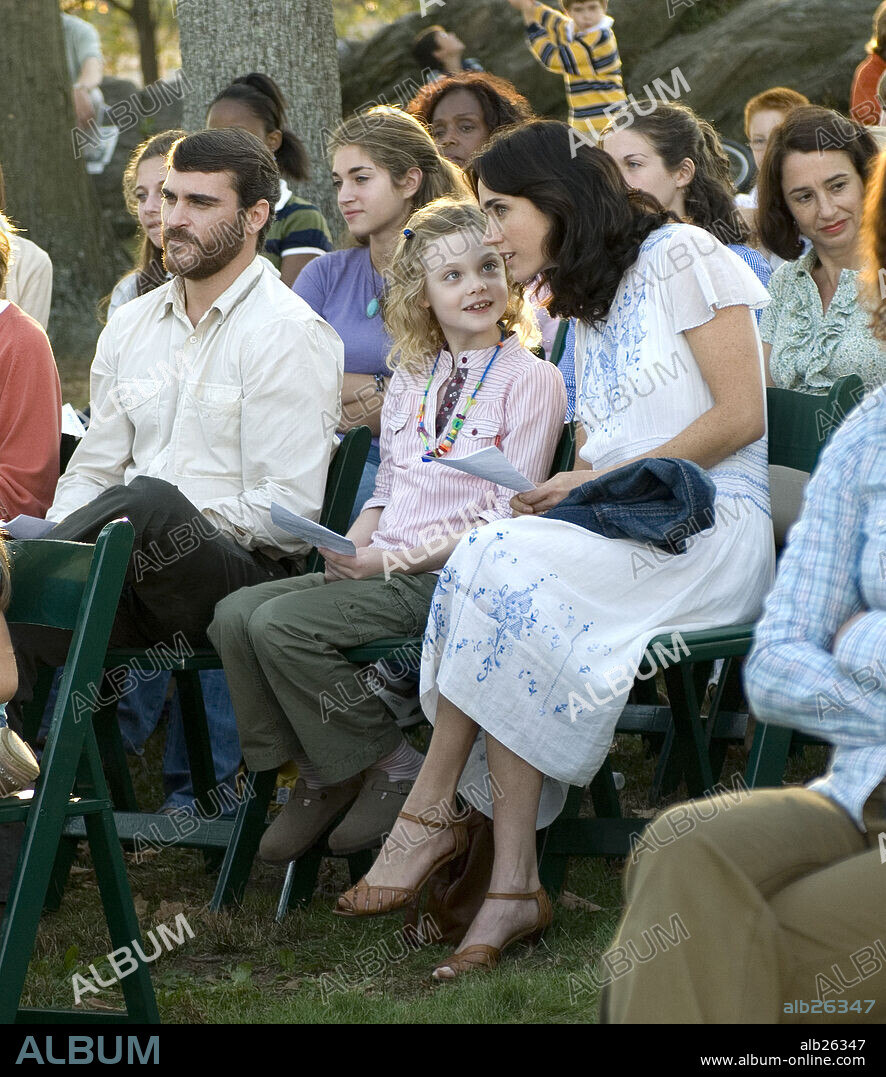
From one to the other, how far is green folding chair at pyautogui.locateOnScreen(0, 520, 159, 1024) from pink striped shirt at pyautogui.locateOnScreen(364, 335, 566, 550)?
4.20 ft

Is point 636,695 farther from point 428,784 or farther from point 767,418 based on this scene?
point 428,784

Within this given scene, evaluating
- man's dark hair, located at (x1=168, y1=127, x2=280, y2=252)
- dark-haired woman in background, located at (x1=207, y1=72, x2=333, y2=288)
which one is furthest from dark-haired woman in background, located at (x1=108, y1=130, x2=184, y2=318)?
man's dark hair, located at (x1=168, y1=127, x2=280, y2=252)

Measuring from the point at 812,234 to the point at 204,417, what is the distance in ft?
6.69

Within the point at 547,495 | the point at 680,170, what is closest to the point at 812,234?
the point at 680,170

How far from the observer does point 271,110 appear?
6.43 metres

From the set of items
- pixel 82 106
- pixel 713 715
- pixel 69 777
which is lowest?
pixel 713 715

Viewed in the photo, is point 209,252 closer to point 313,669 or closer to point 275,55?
point 313,669

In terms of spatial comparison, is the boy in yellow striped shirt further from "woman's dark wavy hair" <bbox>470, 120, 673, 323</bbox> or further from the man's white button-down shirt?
"woman's dark wavy hair" <bbox>470, 120, 673, 323</bbox>

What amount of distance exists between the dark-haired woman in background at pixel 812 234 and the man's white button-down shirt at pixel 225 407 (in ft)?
4.72

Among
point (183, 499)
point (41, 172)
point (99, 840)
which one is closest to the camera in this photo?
point (99, 840)

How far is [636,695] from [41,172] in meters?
6.81

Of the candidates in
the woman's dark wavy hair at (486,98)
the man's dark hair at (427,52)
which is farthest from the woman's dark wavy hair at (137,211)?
the man's dark hair at (427,52)

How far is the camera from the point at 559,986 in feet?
10.9

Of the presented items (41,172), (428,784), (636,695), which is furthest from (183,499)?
(41,172)
